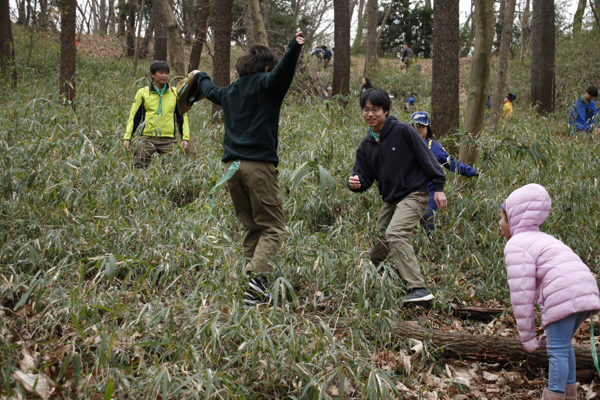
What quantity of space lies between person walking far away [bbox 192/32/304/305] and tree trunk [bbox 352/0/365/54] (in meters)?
27.5

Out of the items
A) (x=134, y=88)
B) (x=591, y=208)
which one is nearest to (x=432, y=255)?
(x=591, y=208)

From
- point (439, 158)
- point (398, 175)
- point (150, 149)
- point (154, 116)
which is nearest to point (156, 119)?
point (154, 116)

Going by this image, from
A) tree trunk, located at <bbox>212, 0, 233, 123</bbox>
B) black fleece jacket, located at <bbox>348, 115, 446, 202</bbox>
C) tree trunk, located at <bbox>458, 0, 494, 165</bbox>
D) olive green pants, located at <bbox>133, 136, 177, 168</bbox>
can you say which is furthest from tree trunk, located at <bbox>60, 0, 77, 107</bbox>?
tree trunk, located at <bbox>458, 0, 494, 165</bbox>

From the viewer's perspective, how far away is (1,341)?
2.55m

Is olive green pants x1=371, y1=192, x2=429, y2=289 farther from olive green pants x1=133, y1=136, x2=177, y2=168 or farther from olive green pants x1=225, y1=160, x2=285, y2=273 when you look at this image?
olive green pants x1=133, y1=136, x2=177, y2=168

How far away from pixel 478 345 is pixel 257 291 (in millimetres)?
1617

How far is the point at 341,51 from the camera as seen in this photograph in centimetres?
1176

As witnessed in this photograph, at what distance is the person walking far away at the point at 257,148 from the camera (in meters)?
3.20

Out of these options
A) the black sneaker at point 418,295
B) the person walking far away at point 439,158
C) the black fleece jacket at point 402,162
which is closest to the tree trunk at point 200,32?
the person walking far away at point 439,158

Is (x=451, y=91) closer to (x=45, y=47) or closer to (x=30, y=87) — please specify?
(x=30, y=87)

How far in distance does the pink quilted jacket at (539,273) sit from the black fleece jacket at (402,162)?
1.07m

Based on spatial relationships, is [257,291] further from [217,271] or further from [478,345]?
[478,345]

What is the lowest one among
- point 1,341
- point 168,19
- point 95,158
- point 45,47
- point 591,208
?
point 1,341

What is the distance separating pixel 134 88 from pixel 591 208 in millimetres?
8709
